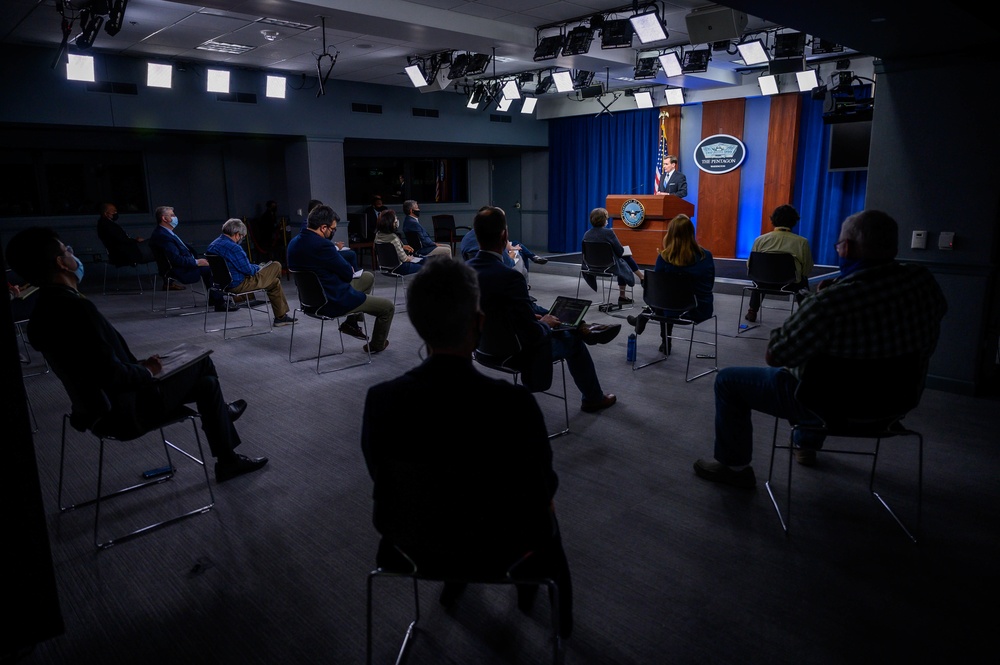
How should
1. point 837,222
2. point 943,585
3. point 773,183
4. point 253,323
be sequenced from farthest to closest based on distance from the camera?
point 773,183 < point 837,222 < point 253,323 < point 943,585

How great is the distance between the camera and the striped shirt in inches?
90.7

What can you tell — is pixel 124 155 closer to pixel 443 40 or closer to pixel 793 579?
pixel 443 40

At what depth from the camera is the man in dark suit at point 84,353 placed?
8.05 feet

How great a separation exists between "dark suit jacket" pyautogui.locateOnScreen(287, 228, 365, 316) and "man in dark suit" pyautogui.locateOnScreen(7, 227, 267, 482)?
225 centimetres

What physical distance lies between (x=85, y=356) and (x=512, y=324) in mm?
1862

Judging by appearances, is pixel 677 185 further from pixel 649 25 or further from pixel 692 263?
pixel 692 263

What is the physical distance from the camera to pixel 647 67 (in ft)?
27.5

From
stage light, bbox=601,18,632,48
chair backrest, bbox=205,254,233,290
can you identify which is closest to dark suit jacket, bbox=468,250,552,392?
chair backrest, bbox=205,254,233,290

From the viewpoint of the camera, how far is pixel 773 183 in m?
10.8

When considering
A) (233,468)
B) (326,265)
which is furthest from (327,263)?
(233,468)

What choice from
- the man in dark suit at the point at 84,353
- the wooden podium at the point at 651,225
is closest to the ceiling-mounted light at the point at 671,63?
the wooden podium at the point at 651,225

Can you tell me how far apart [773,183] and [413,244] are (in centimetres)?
630

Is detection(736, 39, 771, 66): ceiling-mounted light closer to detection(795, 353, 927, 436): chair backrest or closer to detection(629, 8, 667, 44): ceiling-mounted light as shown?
detection(629, 8, 667, 44): ceiling-mounted light

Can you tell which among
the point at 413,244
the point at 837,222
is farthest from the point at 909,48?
the point at 837,222
